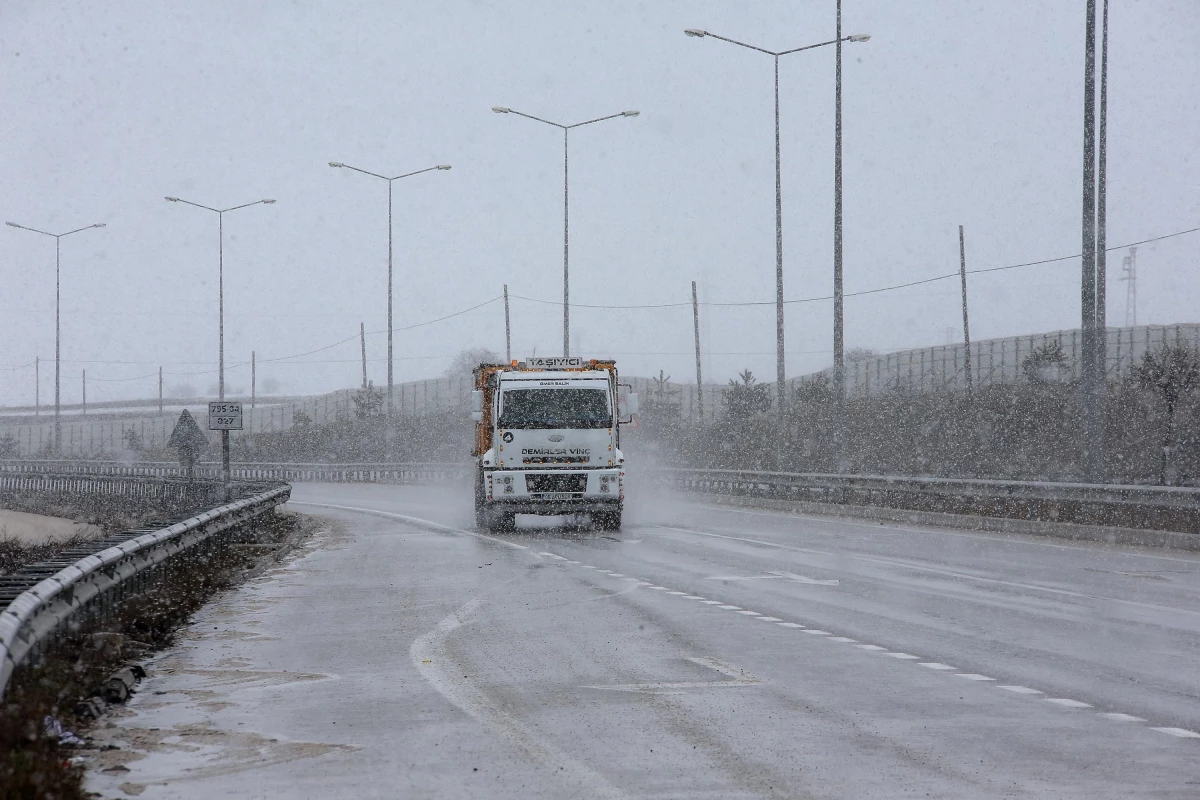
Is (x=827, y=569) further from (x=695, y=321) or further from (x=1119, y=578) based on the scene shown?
(x=695, y=321)

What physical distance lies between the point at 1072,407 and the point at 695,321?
30562mm

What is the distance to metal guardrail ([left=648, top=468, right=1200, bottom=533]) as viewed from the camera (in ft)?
70.6

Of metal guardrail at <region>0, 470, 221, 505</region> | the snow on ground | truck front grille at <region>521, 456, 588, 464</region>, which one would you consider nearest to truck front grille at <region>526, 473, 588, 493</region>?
truck front grille at <region>521, 456, 588, 464</region>

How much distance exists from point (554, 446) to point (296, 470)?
43855mm

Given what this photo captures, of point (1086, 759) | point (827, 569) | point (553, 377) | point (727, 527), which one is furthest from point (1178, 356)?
point (1086, 759)

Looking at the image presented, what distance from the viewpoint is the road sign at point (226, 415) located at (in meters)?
27.4

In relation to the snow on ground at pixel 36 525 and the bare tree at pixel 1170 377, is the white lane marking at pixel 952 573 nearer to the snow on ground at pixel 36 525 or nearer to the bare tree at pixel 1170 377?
the snow on ground at pixel 36 525

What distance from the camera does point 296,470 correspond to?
219 ft

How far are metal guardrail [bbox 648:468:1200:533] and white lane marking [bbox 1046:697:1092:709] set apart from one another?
13377 mm

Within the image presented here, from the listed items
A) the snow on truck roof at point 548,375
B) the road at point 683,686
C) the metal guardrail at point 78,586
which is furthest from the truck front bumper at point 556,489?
the metal guardrail at point 78,586

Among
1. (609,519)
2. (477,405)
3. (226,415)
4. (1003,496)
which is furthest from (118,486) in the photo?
(1003,496)

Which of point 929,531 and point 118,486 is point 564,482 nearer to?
point 929,531

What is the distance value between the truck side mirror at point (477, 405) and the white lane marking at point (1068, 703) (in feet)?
58.6

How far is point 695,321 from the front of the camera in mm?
75375
